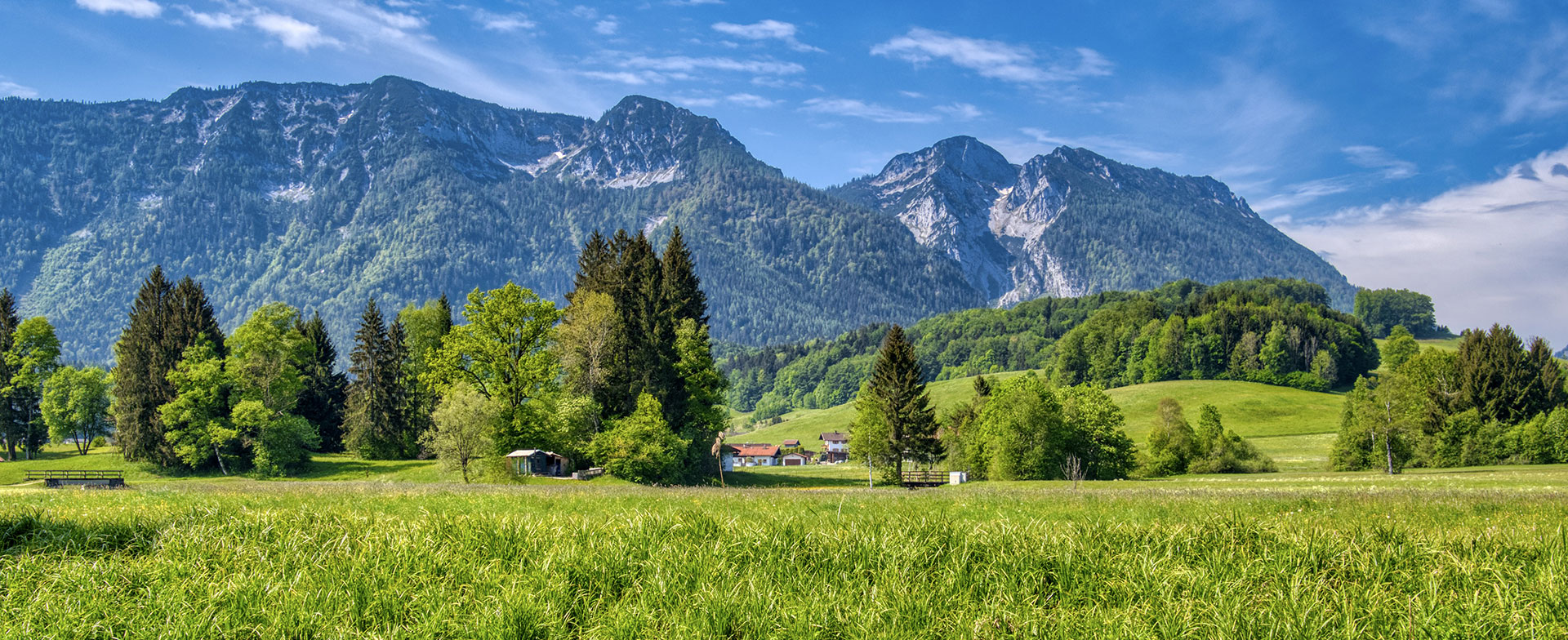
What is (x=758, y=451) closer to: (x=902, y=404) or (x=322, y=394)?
(x=322, y=394)

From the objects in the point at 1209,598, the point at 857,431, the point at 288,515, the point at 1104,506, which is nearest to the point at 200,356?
the point at 857,431

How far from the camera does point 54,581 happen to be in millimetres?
7730

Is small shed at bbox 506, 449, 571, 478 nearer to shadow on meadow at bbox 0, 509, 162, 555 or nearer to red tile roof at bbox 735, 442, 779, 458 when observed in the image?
shadow on meadow at bbox 0, 509, 162, 555

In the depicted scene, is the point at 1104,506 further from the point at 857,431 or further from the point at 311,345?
the point at 311,345

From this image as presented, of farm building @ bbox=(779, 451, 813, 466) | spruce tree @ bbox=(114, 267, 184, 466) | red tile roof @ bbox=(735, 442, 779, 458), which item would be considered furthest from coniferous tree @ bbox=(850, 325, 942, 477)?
farm building @ bbox=(779, 451, 813, 466)

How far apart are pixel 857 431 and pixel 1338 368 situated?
5827 inches

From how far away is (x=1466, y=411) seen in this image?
7194cm

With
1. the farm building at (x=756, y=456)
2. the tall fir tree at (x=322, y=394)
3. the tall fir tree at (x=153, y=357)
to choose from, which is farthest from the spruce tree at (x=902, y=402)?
the farm building at (x=756, y=456)

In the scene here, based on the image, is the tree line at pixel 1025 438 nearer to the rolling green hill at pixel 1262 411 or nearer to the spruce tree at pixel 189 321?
the rolling green hill at pixel 1262 411

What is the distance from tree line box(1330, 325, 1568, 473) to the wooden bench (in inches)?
3290

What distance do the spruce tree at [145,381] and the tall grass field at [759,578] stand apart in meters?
62.5

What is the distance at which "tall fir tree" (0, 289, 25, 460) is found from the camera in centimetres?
7275

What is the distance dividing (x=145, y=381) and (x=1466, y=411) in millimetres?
112749

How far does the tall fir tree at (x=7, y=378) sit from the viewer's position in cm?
7275
